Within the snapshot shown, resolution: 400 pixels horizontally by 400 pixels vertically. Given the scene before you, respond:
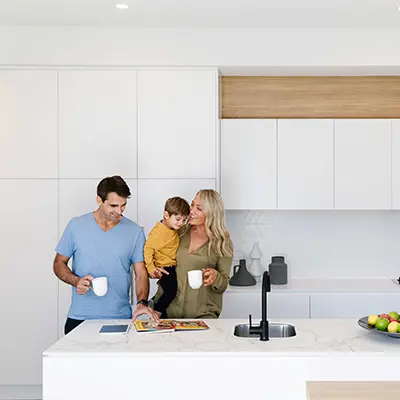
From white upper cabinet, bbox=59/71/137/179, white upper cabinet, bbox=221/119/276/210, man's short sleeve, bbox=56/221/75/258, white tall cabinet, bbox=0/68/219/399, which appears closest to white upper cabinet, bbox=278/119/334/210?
white upper cabinet, bbox=221/119/276/210

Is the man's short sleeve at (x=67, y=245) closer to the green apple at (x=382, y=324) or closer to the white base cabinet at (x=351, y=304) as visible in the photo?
the green apple at (x=382, y=324)

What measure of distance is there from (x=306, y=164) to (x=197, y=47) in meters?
1.19

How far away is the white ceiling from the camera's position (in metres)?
3.81

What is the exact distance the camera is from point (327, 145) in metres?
4.75

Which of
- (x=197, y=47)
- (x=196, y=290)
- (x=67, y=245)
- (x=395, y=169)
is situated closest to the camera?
(x=196, y=290)

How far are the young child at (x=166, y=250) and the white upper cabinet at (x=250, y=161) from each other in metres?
1.29

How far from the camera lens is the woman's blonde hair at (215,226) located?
345cm

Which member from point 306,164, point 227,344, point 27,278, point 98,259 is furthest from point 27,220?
point 227,344

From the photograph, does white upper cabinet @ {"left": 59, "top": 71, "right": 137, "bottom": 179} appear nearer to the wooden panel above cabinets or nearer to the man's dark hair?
the wooden panel above cabinets

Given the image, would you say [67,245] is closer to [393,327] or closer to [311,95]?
[393,327]

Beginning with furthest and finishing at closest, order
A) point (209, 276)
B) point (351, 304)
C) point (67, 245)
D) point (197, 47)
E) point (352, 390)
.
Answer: point (351, 304), point (197, 47), point (67, 245), point (209, 276), point (352, 390)

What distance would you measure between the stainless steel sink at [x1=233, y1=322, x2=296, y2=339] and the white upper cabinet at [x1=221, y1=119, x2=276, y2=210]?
169cm

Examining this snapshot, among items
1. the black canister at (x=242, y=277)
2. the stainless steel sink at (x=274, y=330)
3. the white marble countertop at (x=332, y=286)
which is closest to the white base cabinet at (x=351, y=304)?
the white marble countertop at (x=332, y=286)

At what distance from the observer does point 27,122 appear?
4.46 m
